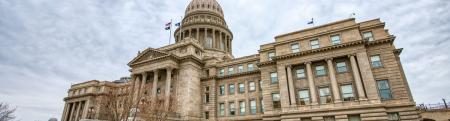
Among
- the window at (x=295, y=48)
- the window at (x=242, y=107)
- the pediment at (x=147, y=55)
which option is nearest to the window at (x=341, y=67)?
the window at (x=295, y=48)

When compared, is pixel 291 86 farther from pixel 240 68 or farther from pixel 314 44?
pixel 240 68

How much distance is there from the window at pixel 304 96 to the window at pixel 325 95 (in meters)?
1.70

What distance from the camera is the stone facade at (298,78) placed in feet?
95.9

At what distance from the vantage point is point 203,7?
240 ft

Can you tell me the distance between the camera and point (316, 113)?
30.8m

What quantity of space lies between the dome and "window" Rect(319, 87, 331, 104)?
150 feet

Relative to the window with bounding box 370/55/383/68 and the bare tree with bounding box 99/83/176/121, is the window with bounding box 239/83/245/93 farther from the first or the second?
the window with bounding box 370/55/383/68

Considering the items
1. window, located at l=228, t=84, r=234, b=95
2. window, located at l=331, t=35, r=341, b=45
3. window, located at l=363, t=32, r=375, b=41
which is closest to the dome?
window, located at l=228, t=84, r=234, b=95

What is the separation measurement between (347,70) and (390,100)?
18.4ft

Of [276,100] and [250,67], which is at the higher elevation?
[250,67]

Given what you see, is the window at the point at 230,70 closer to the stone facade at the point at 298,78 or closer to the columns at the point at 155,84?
the stone facade at the point at 298,78

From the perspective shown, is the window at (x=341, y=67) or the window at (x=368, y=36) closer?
the window at (x=341, y=67)

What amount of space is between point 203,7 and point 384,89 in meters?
53.2

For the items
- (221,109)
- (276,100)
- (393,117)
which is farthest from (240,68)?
(393,117)
